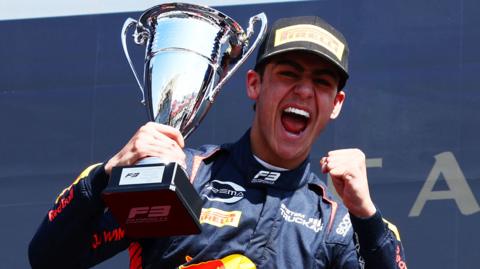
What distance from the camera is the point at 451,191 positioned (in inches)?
146

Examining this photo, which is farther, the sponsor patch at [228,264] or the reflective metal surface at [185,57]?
the reflective metal surface at [185,57]

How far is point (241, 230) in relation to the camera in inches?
90.9

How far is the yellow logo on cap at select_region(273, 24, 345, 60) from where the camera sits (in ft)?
7.78

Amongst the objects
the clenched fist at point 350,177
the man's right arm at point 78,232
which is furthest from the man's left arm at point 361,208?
the man's right arm at point 78,232

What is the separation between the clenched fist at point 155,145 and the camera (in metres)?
2.17

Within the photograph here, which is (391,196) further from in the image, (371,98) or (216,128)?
(216,128)

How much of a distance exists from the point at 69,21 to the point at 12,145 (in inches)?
17.8

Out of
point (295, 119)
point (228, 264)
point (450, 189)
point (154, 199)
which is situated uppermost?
point (295, 119)

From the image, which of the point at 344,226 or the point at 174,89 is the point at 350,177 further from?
the point at 174,89

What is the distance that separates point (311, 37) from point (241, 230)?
15.0 inches

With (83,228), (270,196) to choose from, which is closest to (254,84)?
(270,196)

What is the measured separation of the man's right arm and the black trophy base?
2.5 inches

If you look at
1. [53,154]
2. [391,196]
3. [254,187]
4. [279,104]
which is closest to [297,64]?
[279,104]

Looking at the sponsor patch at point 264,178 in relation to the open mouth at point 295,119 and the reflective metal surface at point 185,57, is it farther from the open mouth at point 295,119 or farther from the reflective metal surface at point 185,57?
the reflective metal surface at point 185,57
